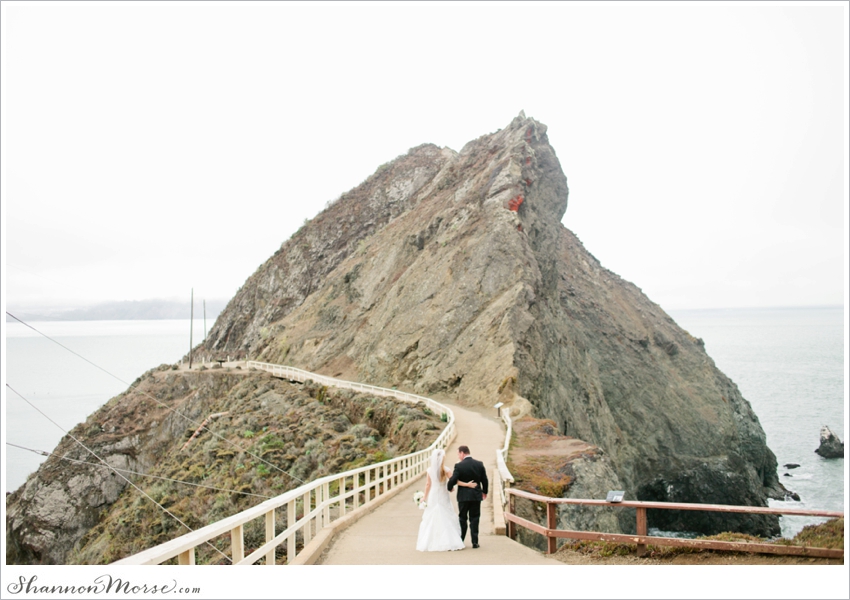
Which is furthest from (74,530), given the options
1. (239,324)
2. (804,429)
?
(804,429)

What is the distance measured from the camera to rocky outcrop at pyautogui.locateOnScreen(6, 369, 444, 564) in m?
23.6

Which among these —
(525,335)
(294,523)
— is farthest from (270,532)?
(525,335)

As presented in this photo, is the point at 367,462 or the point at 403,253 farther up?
the point at 403,253

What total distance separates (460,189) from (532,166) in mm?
6755

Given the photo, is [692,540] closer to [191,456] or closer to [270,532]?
[270,532]

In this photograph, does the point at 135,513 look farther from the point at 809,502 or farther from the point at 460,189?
the point at 809,502

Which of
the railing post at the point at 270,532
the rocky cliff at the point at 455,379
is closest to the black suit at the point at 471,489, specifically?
the railing post at the point at 270,532

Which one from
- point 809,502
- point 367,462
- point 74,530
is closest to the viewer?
point 367,462

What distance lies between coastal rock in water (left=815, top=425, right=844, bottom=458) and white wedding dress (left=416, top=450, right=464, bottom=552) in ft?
217

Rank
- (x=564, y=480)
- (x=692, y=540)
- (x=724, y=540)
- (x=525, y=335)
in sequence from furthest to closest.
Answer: (x=525, y=335) → (x=564, y=480) → (x=692, y=540) → (x=724, y=540)

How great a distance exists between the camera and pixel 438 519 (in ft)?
30.5

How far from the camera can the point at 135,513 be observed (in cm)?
2617

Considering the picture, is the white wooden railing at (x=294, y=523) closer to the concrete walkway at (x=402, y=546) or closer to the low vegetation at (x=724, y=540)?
the concrete walkway at (x=402, y=546)

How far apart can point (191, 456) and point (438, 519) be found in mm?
26535
